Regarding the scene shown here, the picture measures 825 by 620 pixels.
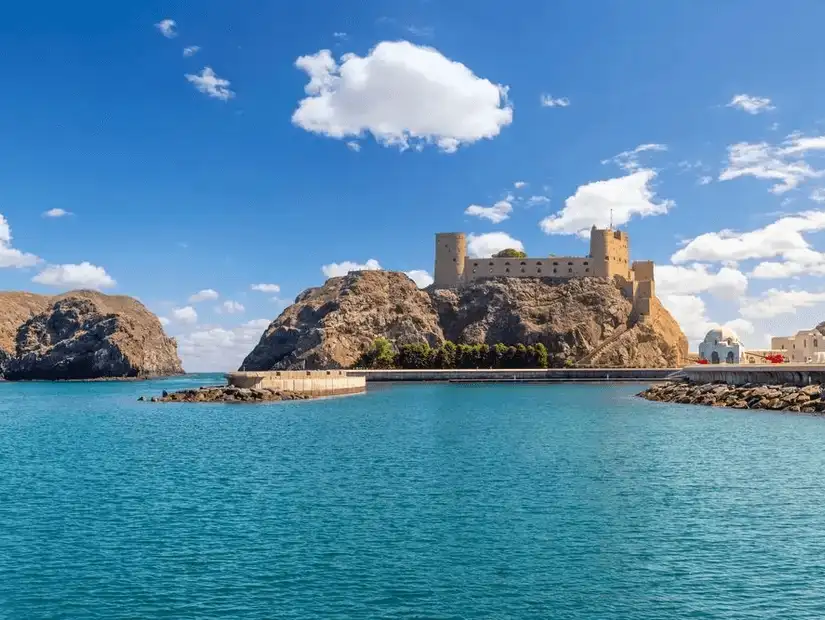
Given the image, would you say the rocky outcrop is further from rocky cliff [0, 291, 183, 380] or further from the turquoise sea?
the turquoise sea

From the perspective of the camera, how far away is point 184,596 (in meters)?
16.0

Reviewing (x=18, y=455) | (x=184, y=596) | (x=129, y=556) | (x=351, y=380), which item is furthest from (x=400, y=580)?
(x=351, y=380)

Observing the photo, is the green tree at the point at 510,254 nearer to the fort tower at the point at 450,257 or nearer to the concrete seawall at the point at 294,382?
the fort tower at the point at 450,257

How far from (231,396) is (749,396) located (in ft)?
155

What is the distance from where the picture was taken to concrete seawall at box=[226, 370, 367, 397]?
80875 millimetres

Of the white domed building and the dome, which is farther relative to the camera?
the dome

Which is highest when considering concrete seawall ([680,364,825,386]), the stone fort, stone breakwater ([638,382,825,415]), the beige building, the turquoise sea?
the stone fort

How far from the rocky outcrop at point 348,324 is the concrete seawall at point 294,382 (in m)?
42.8

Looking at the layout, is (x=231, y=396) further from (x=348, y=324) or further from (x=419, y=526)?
(x=348, y=324)

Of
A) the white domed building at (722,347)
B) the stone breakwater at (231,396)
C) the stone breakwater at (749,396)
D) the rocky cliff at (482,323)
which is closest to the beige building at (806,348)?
the white domed building at (722,347)

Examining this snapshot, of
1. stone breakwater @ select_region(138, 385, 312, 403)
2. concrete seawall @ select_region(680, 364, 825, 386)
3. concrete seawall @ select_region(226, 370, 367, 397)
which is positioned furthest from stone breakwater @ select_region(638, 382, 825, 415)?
stone breakwater @ select_region(138, 385, 312, 403)

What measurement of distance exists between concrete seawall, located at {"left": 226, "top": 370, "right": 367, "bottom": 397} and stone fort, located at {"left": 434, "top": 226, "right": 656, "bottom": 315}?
6757 centimetres

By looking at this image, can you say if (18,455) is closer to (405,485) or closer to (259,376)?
(405,485)

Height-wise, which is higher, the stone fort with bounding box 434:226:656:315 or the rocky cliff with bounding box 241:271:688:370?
the stone fort with bounding box 434:226:656:315
